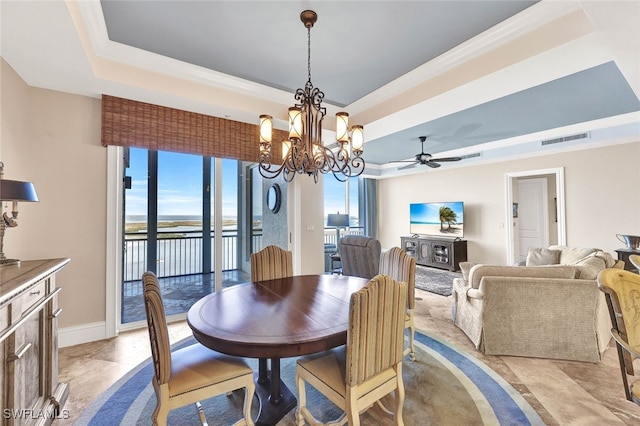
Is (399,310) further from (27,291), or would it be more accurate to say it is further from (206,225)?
(206,225)

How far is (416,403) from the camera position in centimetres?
188

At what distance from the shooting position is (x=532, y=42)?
2.17m

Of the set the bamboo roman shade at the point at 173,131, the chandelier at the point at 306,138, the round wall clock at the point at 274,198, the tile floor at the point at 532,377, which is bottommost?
the tile floor at the point at 532,377

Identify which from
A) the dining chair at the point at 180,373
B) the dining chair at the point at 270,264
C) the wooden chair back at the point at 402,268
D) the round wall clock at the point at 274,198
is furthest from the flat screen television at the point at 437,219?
the dining chair at the point at 180,373

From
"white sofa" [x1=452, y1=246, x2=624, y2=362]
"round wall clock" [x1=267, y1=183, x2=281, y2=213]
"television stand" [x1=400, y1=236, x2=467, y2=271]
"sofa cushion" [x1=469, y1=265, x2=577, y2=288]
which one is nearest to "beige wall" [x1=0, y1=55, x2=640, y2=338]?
"round wall clock" [x1=267, y1=183, x2=281, y2=213]

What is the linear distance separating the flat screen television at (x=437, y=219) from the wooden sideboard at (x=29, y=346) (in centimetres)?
669

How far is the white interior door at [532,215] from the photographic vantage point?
6574 millimetres

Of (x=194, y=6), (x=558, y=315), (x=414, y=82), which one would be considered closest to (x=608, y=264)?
(x=558, y=315)

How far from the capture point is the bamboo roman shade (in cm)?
283

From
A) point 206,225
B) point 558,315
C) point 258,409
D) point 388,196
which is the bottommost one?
point 258,409

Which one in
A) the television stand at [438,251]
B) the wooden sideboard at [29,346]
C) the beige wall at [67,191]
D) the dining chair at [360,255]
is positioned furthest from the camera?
the television stand at [438,251]

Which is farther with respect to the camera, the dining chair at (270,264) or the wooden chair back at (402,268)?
the dining chair at (270,264)

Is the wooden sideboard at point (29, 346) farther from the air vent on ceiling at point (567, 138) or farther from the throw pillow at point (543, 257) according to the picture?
the air vent on ceiling at point (567, 138)

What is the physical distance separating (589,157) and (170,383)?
21.5 ft
